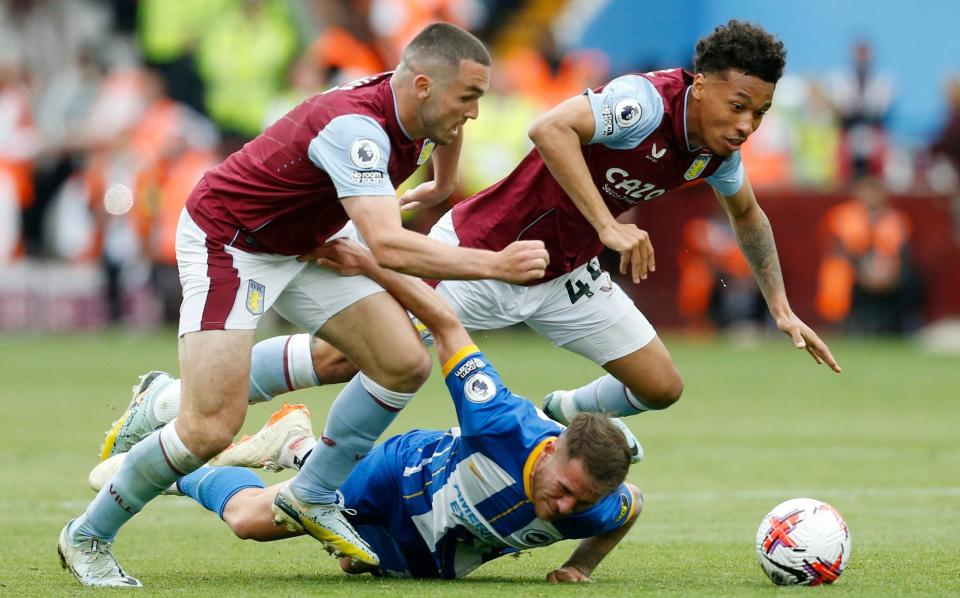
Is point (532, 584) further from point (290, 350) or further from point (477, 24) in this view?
point (477, 24)

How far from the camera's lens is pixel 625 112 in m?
7.58

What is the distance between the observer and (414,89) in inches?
262

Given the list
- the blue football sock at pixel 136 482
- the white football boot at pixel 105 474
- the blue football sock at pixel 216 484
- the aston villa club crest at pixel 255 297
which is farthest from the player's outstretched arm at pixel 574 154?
the white football boot at pixel 105 474

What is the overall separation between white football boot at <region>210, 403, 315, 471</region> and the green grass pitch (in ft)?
1.49

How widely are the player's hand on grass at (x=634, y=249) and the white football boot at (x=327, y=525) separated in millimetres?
1634

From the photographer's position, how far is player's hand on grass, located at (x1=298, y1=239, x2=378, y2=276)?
709 centimetres

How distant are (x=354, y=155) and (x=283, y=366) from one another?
6.24 feet

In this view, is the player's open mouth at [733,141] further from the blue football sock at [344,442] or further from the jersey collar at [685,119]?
the blue football sock at [344,442]

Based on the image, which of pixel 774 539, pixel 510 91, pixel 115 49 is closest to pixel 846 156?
pixel 510 91

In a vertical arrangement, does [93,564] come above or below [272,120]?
below

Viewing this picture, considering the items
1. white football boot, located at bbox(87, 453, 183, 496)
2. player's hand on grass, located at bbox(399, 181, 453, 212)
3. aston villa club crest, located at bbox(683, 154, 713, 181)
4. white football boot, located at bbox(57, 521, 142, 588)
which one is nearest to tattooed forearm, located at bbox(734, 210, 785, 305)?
aston villa club crest, located at bbox(683, 154, 713, 181)

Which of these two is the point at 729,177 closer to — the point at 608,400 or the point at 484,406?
the point at 608,400

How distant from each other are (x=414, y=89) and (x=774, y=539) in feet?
7.89

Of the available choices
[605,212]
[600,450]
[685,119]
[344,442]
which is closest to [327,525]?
[344,442]
